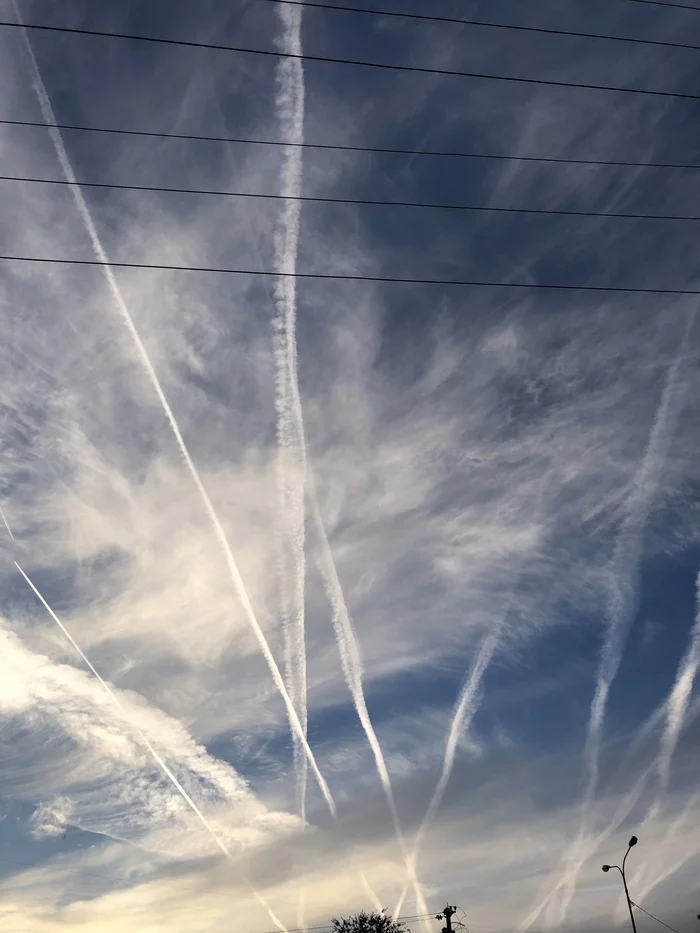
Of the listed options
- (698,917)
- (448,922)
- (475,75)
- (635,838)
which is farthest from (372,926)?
(475,75)

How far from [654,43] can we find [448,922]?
236ft

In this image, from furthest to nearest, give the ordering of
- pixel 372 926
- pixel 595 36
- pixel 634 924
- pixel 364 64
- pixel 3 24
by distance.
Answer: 1. pixel 372 926
2. pixel 634 924
3. pixel 595 36
4. pixel 364 64
5. pixel 3 24

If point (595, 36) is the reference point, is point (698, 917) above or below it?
Result: below

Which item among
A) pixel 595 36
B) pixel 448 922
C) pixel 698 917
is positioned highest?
pixel 595 36

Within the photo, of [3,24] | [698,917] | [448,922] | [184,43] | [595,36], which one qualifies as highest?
[595,36]

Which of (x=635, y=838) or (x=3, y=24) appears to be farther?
(x=635, y=838)

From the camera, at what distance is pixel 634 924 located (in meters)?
48.0

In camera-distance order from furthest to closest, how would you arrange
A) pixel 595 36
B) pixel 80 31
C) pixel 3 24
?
A: pixel 595 36 < pixel 80 31 < pixel 3 24

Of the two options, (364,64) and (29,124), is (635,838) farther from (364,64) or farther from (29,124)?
(29,124)

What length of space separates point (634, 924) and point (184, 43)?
58.0 m

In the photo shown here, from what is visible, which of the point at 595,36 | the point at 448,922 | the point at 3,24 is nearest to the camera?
the point at 3,24

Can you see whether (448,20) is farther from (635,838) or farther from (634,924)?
(634,924)

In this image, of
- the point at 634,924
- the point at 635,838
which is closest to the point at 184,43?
the point at 635,838

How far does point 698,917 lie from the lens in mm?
82312
